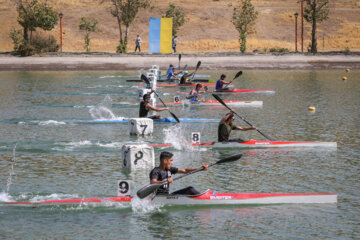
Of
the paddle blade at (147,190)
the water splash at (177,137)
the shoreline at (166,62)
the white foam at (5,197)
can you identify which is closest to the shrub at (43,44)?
the shoreline at (166,62)

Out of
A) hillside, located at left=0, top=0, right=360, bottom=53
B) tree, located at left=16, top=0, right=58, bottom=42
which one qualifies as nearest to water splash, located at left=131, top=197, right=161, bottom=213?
tree, located at left=16, top=0, right=58, bottom=42

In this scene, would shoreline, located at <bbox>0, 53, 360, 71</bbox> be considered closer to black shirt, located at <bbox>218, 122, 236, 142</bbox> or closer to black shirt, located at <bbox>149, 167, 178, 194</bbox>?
black shirt, located at <bbox>218, 122, 236, 142</bbox>

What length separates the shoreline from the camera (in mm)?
65375

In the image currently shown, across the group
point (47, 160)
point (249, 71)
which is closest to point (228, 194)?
point (47, 160)

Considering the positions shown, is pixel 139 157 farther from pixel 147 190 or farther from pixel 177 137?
pixel 177 137

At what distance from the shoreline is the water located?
24473 mm

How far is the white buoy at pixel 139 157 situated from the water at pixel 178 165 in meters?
0.26

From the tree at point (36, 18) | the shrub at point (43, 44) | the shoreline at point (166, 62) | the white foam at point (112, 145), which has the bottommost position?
the white foam at point (112, 145)

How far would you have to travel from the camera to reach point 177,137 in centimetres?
2650

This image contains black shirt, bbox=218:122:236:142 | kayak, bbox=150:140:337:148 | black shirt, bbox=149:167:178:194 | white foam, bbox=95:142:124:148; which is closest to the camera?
black shirt, bbox=149:167:178:194

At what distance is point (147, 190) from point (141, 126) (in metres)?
11.6

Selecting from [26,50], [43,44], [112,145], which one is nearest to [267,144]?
[112,145]

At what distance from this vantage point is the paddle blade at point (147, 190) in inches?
597

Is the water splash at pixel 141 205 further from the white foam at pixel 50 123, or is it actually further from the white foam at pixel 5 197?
the white foam at pixel 50 123
